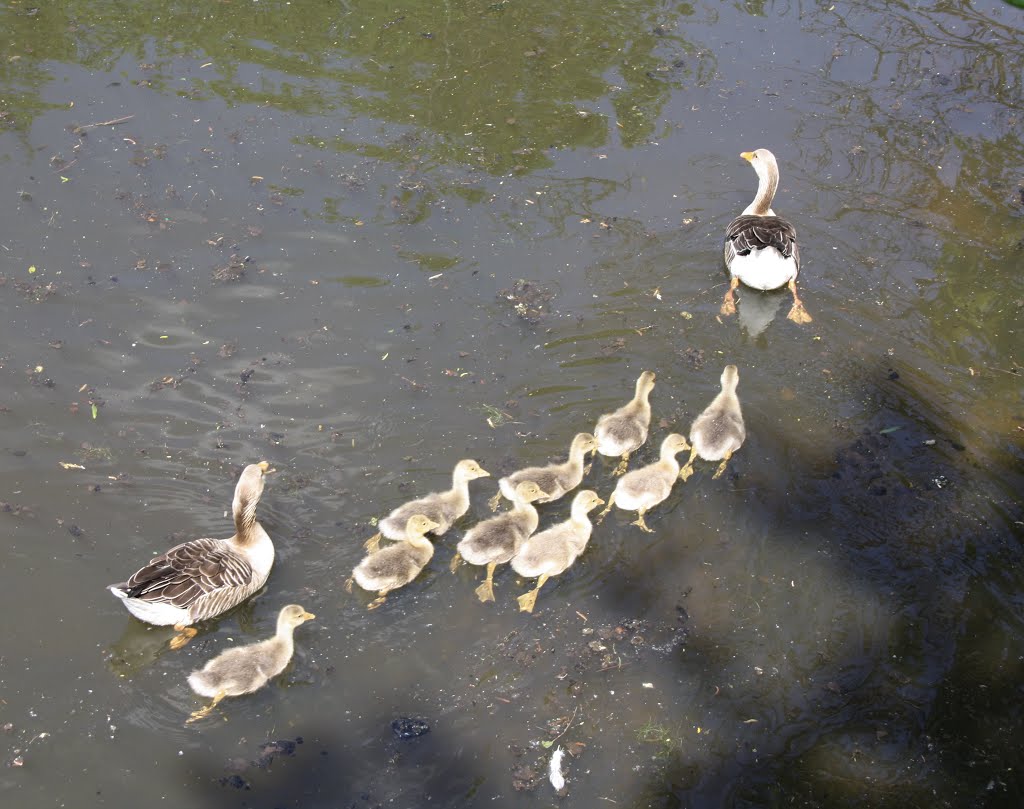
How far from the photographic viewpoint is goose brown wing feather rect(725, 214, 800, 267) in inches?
357

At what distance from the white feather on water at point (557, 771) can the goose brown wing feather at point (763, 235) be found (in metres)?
5.11

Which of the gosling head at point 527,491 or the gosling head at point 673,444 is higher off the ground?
the gosling head at point 673,444

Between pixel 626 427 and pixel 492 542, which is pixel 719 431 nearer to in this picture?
pixel 626 427

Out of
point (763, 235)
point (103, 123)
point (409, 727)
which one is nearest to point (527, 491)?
point (409, 727)

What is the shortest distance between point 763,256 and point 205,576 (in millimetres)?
5635

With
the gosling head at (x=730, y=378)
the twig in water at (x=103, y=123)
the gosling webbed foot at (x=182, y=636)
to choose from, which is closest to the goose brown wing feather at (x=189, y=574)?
the gosling webbed foot at (x=182, y=636)

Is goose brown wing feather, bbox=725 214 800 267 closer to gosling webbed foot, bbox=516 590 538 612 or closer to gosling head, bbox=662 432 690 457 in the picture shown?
gosling head, bbox=662 432 690 457

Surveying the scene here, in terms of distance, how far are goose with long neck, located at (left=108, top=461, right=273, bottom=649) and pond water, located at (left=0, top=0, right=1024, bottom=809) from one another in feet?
0.69

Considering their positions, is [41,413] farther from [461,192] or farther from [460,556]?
[461,192]

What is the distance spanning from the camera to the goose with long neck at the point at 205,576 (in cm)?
642

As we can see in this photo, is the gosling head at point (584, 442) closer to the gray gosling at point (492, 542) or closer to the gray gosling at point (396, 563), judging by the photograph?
the gray gosling at point (492, 542)

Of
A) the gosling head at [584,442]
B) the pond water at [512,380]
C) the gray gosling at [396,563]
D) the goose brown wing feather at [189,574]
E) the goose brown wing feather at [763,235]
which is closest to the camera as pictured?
the pond water at [512,380]

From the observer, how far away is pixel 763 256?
9.07 m

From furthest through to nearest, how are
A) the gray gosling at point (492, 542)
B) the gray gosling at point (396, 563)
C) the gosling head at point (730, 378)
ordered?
the gosling head at point (730, 378), the gray gosling at point (492, 542), the gray gosling at point (396, 563)
